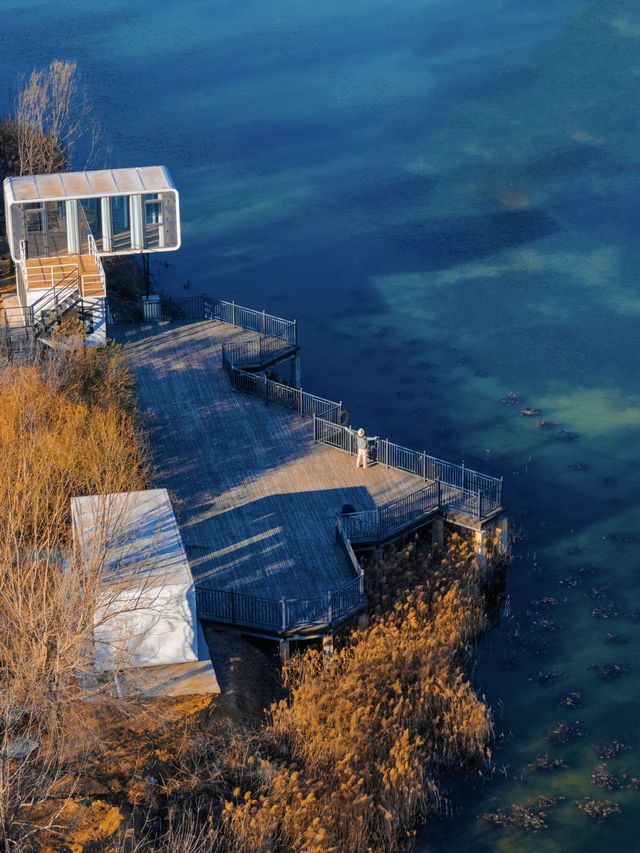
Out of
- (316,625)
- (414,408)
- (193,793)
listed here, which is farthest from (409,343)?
(193,793)

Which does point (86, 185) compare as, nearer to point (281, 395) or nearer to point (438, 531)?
point (281, 395)

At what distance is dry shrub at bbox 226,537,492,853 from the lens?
93.3ft

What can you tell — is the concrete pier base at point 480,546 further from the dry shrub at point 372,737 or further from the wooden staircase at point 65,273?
the wooden staircase at point 65,273

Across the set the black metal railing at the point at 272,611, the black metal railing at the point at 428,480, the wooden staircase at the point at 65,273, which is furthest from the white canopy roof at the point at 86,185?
the black metal railing at the point at 272,611

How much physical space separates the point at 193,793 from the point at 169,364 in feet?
68.5

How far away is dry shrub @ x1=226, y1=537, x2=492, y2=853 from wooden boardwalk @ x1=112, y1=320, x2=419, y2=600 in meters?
2.54

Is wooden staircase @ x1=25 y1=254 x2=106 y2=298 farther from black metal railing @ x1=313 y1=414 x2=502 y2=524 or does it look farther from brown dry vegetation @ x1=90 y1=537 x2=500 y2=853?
brown dry vegetation @ x1=90 y1=537 x2=500 y2=853

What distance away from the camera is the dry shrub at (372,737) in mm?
28438

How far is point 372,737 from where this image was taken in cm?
3111

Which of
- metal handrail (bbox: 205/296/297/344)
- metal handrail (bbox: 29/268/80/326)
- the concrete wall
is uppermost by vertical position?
metal handrail (bbox: 29/268/80/326)

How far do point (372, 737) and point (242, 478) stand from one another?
11.4m

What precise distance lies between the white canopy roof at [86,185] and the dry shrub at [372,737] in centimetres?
2122

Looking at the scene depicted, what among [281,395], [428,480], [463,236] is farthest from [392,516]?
[463,236]

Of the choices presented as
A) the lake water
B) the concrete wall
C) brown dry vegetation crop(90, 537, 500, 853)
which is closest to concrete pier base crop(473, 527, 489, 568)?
the lake water
